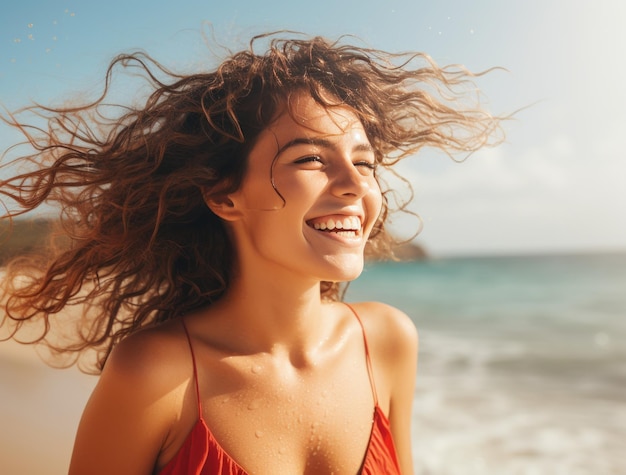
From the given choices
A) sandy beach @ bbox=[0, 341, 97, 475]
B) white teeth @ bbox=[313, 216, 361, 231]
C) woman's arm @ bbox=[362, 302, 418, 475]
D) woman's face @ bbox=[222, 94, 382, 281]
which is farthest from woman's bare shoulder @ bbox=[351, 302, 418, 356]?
sandy beach @ bbox=[0, 341, 97, 475]

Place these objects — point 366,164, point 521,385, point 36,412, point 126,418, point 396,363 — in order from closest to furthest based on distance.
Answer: point 126,418
point 366,164
point 396,363
point 36,412
point 521,385

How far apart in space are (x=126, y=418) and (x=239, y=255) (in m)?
0.72

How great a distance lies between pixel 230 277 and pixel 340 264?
532 millimetres

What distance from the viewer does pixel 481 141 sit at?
2938 millimetres

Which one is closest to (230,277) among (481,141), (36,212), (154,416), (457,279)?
(154,416)

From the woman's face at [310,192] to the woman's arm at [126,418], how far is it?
0.57 m

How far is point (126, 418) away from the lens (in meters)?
2.02

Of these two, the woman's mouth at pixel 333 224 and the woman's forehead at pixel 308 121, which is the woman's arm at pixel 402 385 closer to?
the woman's mouth at pixel 333 224

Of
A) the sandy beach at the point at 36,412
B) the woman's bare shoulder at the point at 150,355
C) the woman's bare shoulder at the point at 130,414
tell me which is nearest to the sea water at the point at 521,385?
the woman's bare shoulder at the point at 150,355

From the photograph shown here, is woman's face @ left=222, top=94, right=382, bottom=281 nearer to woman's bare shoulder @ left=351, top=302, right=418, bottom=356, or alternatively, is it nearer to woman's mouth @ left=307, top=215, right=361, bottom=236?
woman's mouth @ left=307, top=215, right=361, bottom=236

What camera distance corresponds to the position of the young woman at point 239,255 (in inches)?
83.0

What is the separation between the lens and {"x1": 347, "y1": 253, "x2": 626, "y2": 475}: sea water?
17.7ft

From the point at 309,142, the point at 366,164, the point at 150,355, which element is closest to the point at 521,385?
the point at 366,164

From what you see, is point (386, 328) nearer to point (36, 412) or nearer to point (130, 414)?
point (130, 414)
